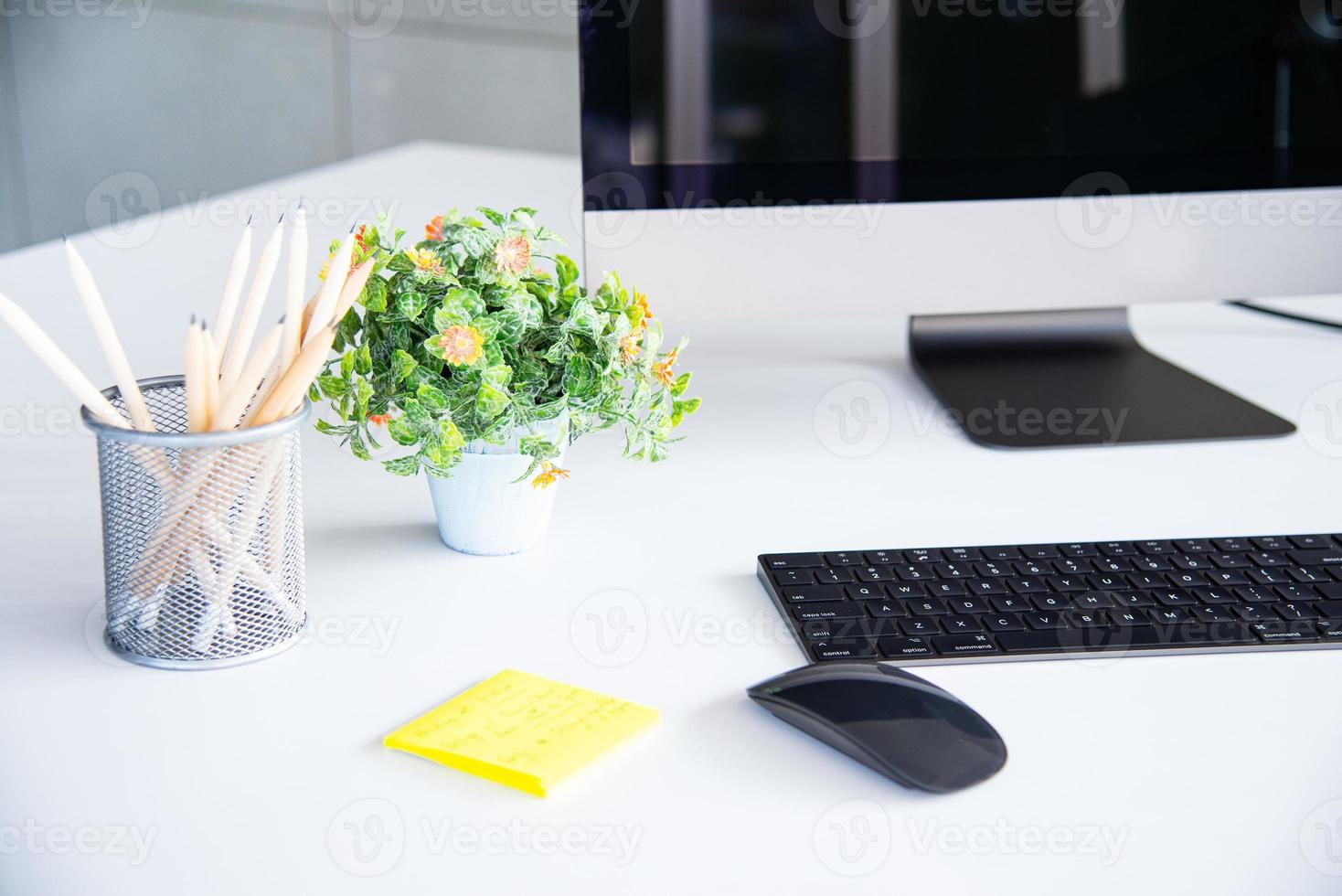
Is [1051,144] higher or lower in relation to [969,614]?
higher

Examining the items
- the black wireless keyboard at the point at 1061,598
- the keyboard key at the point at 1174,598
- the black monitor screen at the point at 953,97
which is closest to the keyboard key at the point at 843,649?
the black wireless keyboard at the point at 1061,598

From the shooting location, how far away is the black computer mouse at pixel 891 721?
1.52 ft

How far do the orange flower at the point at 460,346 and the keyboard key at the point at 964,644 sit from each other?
26cm

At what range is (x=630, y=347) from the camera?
658 mm

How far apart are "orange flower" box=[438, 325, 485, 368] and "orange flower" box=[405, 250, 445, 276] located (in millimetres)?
41

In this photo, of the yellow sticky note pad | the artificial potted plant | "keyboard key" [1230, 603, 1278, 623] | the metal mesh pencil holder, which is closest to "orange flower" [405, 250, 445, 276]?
the artificial potted plant

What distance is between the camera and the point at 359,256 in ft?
2.17

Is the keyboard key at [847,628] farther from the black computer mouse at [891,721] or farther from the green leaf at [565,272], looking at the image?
the green leaf at [565,272]

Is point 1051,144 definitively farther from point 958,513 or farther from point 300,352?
point 300,352

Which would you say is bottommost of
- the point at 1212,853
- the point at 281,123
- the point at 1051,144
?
the point at 1212,853

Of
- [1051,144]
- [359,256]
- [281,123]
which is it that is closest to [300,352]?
[359,256]

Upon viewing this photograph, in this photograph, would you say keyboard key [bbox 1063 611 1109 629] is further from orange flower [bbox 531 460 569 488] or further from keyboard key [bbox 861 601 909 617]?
orange flower [bbox 531 460 569 488]

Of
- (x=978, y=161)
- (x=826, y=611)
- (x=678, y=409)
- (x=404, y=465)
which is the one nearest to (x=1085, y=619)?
(x=826, y=611)

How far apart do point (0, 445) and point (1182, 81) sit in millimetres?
891
